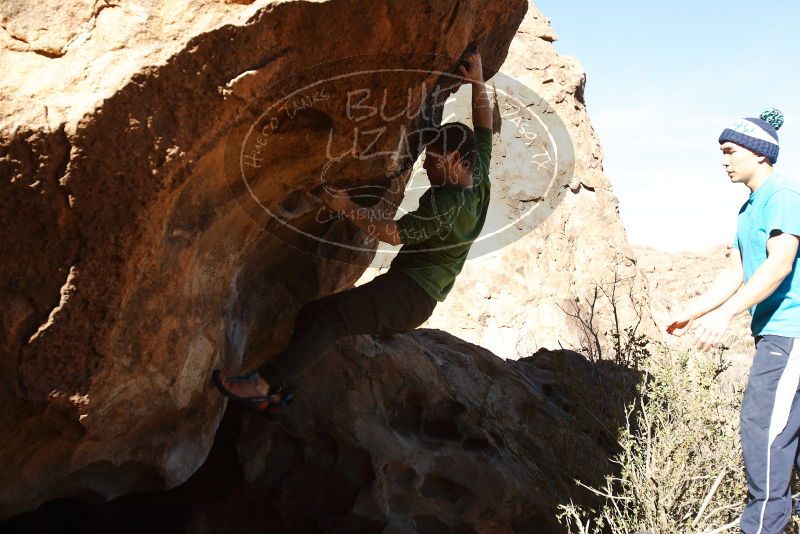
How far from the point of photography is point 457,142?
3.55m

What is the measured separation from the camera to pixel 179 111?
257 cm

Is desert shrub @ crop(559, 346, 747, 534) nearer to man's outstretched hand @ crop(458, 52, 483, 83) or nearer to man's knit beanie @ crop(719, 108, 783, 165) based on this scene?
man's knit beanie @ crop(719, 108, 783, 165)

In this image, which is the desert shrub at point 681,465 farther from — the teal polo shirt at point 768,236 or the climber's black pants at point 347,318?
the climber's black pants at point 347,318

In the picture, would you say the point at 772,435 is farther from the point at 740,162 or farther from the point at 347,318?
the point at 347,318

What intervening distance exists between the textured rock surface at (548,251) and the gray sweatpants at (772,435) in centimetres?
536

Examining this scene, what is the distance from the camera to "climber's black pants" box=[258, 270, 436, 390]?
3260mm

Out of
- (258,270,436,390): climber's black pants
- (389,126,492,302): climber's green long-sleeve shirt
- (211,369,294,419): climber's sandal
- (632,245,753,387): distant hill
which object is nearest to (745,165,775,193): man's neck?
(389,126,492,302): climber's green long-sleeve shirt

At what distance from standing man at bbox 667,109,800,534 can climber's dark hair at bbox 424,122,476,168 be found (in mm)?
1134

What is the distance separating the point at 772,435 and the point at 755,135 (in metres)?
1.26

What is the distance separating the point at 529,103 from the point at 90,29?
25.6ft

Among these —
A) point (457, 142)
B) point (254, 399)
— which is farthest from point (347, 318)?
point (457, 142)

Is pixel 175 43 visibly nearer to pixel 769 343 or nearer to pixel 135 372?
pixel 135 372

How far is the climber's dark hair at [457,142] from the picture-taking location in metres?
3.53

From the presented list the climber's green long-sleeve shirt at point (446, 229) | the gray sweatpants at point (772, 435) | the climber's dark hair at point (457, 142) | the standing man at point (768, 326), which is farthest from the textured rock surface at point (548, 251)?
the gray sweatpants at point (772, 435)
